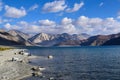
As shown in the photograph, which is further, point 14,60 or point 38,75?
point 14,60

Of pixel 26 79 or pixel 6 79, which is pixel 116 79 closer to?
pixel 26 79

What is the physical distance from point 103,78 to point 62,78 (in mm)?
8037

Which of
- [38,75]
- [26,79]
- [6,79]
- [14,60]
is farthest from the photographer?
[14,60]

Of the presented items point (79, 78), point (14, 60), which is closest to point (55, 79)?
point (79, 78)

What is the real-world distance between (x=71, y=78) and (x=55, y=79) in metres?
3.50

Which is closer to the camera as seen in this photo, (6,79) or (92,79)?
(6,79)

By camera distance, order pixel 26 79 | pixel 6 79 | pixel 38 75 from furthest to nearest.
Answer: pixel 38 75 → pixel 26 79 → pixel 6 79

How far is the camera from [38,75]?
4944cm

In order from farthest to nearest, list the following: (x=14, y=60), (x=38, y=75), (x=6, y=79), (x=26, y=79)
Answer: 1. (x=14, y=60)
2. (x=38, y=75)
3. (x=26, y=79)
4. (x=6, y=79)

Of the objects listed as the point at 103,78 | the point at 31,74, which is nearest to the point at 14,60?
the point at 31,74

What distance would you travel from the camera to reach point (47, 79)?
4528 cm

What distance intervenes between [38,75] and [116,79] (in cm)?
1596

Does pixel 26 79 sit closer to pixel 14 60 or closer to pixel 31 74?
pixel 31 74

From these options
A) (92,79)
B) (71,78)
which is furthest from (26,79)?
(92,79)
